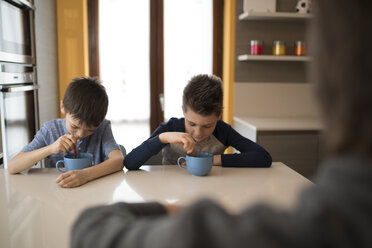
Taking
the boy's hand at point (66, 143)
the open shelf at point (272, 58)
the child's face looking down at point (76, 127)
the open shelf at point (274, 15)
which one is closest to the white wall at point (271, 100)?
the open shelf at point (272, 58)

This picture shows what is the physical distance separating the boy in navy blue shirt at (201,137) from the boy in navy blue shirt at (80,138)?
0.14 metres

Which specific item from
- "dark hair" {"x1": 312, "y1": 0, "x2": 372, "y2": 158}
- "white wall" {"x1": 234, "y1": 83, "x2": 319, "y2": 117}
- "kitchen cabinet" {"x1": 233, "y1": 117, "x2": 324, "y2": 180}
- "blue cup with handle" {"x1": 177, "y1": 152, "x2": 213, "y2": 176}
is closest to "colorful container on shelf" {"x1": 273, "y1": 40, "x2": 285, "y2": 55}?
"white wall" {"x1": 234, "y1": 83, "x2": 319, "y2": 117}

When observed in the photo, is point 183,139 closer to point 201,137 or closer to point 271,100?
point 201,137

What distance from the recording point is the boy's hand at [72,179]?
1045 mm

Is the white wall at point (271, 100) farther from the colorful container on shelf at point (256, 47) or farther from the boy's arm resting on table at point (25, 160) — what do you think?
the boy's arm resting on table at point (25, 160)

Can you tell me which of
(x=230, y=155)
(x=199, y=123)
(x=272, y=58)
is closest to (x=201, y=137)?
(x=199, y=123)

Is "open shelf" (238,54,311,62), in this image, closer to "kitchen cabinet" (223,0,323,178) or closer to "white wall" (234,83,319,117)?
"kitchen cabinet" (223,0,323,178)

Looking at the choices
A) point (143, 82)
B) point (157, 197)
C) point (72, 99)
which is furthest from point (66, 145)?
point (143, 82)

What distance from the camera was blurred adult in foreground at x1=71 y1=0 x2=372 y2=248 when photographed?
0.28m

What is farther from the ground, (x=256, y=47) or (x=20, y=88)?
(x=256, y=47)

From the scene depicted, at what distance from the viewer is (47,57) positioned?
2.50 m

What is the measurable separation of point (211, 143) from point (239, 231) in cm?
136

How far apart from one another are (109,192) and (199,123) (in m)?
0.56

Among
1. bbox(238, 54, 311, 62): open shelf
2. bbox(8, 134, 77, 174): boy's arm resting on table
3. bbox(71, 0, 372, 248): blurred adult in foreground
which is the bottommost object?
bbox(8, 134, 77, 174): boy's arm resting on table
